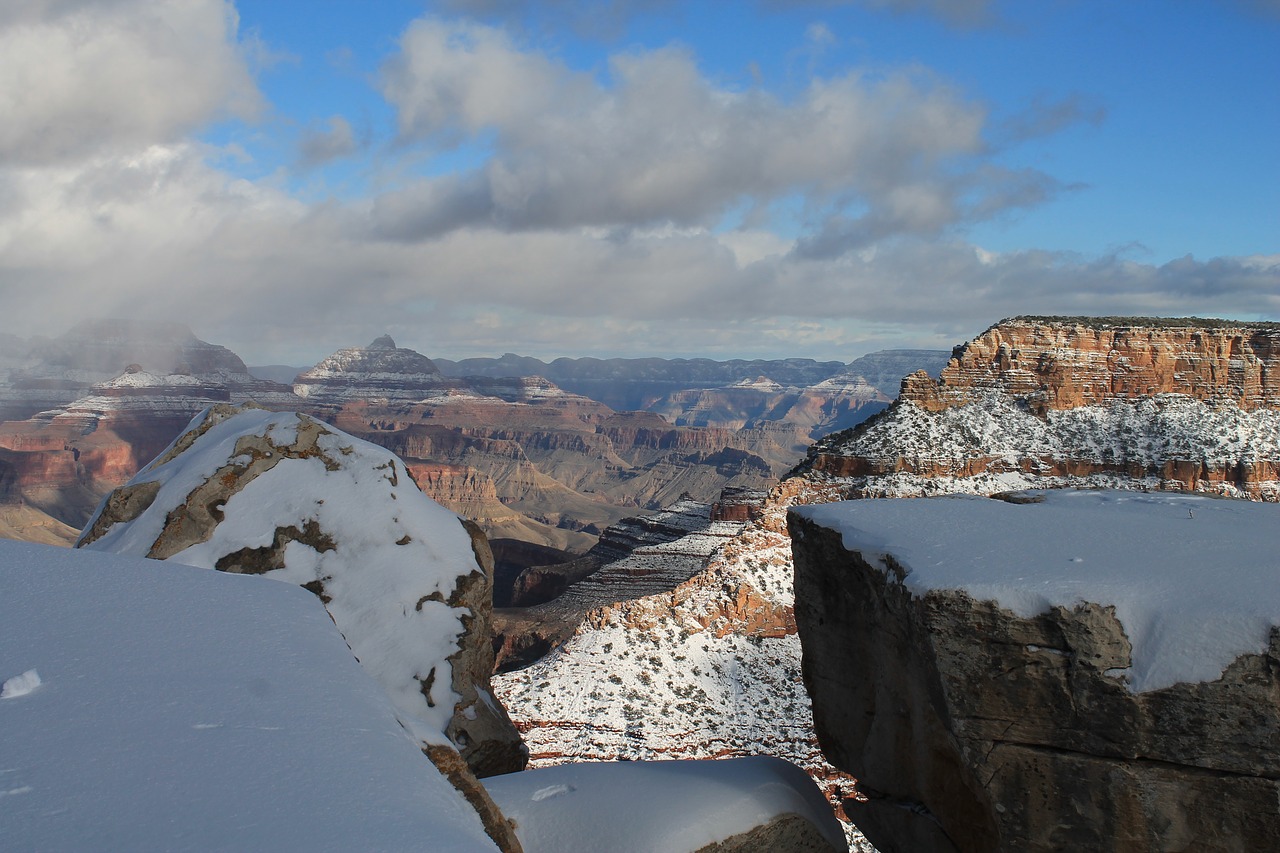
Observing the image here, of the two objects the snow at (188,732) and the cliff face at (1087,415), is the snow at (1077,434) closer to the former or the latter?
the cliff face at (1087,415)

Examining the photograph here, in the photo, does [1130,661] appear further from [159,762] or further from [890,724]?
[159,762]

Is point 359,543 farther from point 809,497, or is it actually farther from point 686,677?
point 809,497

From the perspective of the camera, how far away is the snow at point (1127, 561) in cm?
762

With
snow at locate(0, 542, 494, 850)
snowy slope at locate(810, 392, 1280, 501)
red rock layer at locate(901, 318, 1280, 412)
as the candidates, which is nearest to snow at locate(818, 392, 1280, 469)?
snowy slope at locate(810, 392, 1280, 501)

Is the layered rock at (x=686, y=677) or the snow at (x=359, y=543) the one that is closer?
the snow at (x=359, y=543)

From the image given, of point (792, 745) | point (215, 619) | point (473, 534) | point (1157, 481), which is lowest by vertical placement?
point (792, 745)

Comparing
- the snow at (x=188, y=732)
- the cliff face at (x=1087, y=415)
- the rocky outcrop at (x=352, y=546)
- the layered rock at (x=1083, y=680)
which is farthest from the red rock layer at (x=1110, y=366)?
the snow at (x=188, y=732)

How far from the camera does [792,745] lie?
2959cm

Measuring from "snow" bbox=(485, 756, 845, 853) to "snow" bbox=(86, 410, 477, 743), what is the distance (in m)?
2.07

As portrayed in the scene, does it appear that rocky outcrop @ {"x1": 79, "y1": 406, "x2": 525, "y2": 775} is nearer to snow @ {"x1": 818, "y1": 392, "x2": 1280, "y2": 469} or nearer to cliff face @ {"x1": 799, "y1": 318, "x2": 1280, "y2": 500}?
cliff face @ {"x1": 799, "y1": 318, "x2": 1280, "y2": 500}

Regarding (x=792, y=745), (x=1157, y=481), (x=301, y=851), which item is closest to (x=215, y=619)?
(x=301, y=851)

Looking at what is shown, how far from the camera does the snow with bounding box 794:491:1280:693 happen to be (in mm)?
7617

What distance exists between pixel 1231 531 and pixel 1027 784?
3.51 meters

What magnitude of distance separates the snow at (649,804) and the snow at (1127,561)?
2.93 metres
